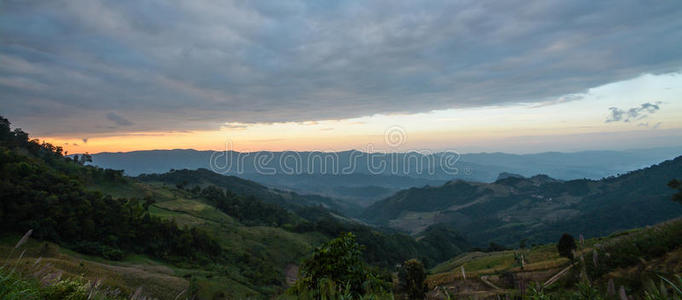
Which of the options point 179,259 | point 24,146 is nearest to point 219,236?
point 179,259

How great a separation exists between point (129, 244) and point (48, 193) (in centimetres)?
970

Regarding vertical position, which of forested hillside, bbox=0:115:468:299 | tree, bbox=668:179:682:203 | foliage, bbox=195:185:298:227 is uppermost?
tree, bbox=668:179:682:203

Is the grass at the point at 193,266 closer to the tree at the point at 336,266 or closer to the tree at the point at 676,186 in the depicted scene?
the tree at the point at 336,266

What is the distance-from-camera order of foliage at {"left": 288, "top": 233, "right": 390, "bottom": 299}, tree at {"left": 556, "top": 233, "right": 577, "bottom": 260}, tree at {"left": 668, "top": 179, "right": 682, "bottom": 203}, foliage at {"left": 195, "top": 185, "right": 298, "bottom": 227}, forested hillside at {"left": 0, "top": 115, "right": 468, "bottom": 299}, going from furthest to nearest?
foliage at {"left": 195, "top": 185, "right": 298, "bottom": 227} < forested hillside at {"left": 0, "top": 115, "right": 468, "bottom": 299} < tree at {"left": 668, "top": 179, "right": 682, "bottom": 203} < tree at {"left": 556, "top": 233, "right": 577, "bottom": 260} < foliage at {"left": 288, "top": 233, "right": 390, "bottom": 299}

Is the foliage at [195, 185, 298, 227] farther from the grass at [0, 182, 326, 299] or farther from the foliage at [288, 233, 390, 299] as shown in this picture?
the foliage at [288, 233, 390, 299]

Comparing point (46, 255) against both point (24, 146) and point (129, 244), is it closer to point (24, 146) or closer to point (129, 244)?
point (129, 244)

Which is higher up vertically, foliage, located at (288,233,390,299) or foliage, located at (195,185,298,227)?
foliage, located at (288,233,390,299)

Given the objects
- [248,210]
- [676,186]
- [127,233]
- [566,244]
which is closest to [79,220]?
[127,233]

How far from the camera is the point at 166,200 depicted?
245 feet

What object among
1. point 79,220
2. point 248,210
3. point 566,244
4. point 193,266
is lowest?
point 248,210

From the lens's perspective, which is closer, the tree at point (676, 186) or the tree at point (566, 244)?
the tree at point (566, 244)

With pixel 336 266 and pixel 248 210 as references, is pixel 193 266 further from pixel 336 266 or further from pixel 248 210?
pixel 248 210

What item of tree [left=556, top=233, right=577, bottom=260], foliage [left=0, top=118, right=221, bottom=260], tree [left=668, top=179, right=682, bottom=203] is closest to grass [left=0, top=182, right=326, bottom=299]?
foliage [left=0, top=118, right=221, bottom=260]

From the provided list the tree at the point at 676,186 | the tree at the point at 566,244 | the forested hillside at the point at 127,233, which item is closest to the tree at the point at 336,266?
the forested hillside at the point at 127,233
